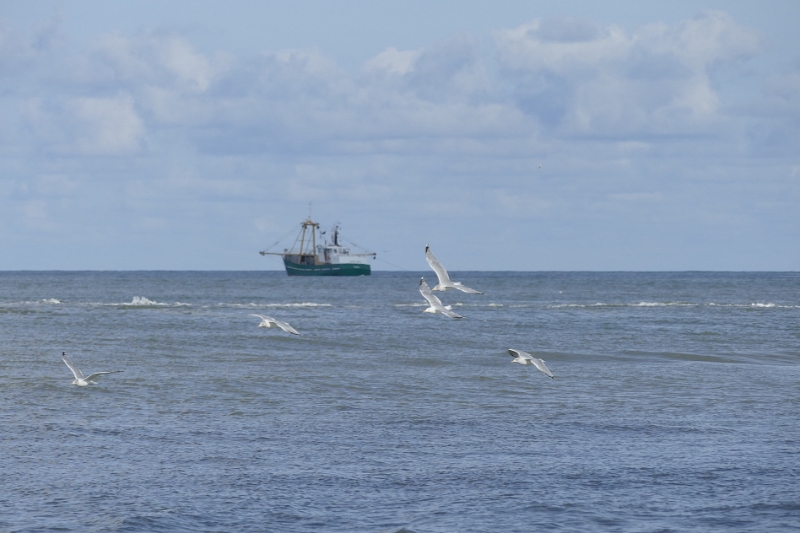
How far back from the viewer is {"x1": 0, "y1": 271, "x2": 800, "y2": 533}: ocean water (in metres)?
13.7

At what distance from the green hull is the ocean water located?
12496cm

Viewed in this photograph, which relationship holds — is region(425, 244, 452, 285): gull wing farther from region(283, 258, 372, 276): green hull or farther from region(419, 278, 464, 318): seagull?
region(283, 258, 372, 276): green hull

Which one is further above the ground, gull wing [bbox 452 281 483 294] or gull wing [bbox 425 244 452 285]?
gull wing [bbox 425 244 452 285]

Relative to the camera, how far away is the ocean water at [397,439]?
13719 mm

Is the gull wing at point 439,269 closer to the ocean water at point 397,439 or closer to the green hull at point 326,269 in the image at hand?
the ocean water at point 397,439

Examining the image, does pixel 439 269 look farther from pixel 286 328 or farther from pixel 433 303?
pixel 286 328

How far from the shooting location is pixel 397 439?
60.6 feet

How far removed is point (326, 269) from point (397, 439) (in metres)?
146

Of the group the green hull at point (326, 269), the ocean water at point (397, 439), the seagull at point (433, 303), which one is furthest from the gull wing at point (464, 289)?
the green hull at point (326, 269)

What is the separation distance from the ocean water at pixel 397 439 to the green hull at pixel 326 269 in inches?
4920

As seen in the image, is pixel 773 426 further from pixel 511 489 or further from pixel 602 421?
pixel 511 489

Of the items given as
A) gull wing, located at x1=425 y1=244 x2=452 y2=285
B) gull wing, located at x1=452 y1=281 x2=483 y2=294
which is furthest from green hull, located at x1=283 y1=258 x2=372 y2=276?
gull wing, located at x1=452 y1=281 x2=483 y2=294

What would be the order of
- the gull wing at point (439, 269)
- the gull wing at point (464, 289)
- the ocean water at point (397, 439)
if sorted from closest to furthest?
the ocean water at point (397, 439) < the gull wing at point (464, 289) < the gull wing at point (439, 269)

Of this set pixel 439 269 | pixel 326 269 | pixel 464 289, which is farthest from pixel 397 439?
pixel 326 269
